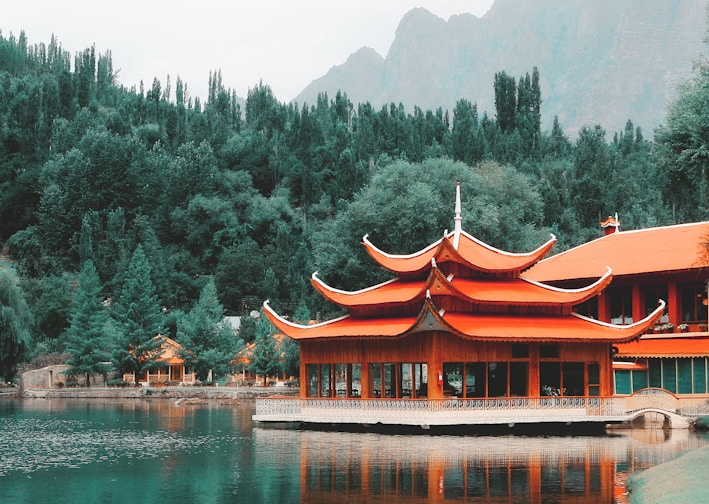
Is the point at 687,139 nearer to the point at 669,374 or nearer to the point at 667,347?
the point at 667,347

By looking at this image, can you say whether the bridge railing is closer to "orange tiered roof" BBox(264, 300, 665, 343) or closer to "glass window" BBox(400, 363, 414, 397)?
"orange tiered roof" BBox(264, 300, 665, 343)

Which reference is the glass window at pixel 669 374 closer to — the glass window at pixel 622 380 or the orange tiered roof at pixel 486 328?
the glass window at pixel 622 380

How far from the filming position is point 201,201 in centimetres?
10688

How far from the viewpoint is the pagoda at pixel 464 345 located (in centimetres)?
3797

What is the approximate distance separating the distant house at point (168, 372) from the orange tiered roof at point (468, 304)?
32.0 meters

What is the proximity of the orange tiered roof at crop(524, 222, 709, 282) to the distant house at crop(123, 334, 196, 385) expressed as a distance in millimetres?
29610

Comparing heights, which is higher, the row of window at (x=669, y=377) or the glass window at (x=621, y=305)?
the glass window at (x=621, y=305)

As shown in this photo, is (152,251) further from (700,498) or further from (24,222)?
(700,498)

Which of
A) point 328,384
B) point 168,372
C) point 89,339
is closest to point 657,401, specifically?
point 328,384

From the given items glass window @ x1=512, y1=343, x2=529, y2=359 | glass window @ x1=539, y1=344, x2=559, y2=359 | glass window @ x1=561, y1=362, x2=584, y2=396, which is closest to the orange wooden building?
glass window @ x1=561, y1=362, x2=584, y2=396

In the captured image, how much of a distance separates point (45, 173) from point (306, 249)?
1227 inches

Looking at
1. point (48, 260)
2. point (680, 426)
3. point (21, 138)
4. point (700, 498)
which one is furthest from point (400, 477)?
point (21, 138)

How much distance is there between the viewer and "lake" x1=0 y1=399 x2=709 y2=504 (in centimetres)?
2298

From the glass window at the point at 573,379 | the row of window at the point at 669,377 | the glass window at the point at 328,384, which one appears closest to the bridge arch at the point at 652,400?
the glass window at the point at 573,379
